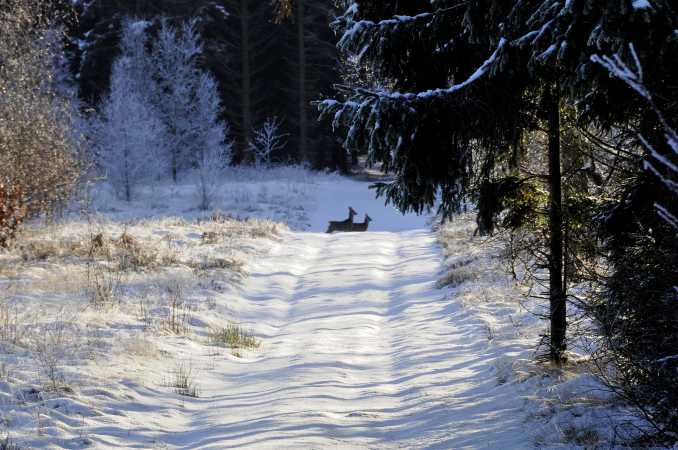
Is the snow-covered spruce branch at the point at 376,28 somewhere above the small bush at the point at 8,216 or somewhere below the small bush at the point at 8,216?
above

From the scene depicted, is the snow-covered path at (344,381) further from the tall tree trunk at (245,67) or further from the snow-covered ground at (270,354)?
the tall tree trunk at (245,67)

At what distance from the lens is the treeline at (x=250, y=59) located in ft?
140

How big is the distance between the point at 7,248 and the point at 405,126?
9.95 metres

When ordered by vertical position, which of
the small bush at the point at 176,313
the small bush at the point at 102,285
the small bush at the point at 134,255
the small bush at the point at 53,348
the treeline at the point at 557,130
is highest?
the treeline at the point at 557,130

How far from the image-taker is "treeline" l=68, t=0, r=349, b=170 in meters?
42.8

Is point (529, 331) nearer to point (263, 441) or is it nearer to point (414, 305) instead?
point (414, 305)

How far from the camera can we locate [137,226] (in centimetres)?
1814

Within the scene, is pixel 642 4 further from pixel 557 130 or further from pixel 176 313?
pixel 176 313

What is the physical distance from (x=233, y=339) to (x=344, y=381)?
2.14 m

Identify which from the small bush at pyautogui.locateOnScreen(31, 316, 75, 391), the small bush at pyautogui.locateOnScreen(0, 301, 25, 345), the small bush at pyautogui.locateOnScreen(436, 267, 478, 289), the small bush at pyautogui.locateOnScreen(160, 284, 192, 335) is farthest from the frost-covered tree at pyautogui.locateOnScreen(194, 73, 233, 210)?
the small bush at pyautogui.locateOnScreen(31, 316, 75, 391)

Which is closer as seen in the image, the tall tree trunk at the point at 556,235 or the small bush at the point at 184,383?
the tall tree trunk at the point at 556,235

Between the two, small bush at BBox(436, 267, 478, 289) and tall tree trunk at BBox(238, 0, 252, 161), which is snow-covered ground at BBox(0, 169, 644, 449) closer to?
small bush at BBox(436, 267, 478, 289)

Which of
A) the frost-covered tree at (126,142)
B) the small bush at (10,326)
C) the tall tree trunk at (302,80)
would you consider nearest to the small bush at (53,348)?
the small bush at (10,326)

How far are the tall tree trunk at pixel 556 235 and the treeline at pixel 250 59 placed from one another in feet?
120
